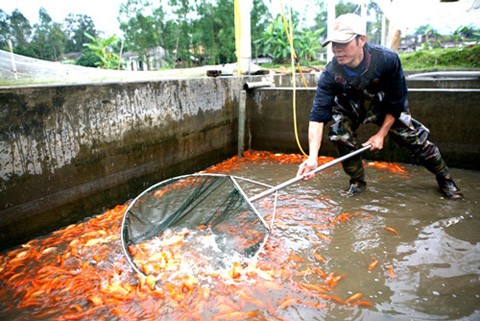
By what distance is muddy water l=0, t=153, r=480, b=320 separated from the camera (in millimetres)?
2262

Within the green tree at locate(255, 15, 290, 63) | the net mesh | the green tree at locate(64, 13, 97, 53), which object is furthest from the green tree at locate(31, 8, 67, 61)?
the net mesh

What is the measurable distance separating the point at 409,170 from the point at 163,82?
13.5ft

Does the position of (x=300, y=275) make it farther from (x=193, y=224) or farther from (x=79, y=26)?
(x=79, y=26)

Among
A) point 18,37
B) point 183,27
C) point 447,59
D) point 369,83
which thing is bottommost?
point 369,83

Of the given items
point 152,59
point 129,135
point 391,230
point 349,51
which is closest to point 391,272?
point 391,230

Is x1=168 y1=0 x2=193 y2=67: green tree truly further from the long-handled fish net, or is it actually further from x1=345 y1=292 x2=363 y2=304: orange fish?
x1=345 y1=292 x2=363 y2=304: orange fish

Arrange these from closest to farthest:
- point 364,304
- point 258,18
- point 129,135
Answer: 1. point 364,304
2. point 129,135
3. point 258,18

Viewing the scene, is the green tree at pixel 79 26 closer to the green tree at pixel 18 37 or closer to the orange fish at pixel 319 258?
the green tree at pixel 18 37

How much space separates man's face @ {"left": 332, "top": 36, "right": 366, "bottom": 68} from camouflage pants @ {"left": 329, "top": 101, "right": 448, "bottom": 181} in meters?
0.66

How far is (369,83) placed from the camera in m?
3.45

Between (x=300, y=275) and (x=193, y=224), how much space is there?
119 cm

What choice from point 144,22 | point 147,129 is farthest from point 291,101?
point 144,22

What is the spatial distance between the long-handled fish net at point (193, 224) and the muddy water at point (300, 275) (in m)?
0.18

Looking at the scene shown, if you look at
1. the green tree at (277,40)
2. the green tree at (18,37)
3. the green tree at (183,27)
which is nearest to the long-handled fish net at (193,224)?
the green tree at (18,37)
